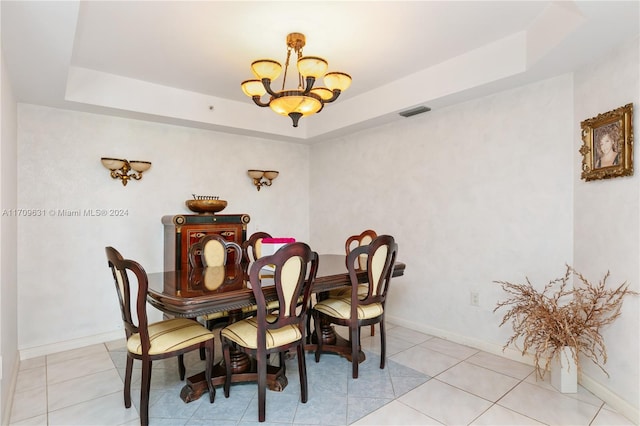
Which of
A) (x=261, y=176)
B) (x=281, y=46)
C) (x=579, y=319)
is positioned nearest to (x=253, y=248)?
(x=261, y=176)

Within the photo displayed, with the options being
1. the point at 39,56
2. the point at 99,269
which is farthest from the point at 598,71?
the point at 99,269

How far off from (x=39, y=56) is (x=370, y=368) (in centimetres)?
314

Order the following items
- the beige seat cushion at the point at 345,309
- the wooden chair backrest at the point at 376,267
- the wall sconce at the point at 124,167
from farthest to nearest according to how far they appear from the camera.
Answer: the wall sconce at the point at 124,167
the beige seat cushion at the point at 345,309
the wooden chair backrest at the point at 376,267

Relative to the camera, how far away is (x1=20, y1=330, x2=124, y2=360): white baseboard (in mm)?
3190

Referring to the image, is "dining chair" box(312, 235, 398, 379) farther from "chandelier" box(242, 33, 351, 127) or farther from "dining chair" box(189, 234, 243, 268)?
"chandelier" box(242, 33, 351, 127)

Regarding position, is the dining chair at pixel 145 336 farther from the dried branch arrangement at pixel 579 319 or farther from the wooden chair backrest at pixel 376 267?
the dried branch arrangement at pixel 579 319

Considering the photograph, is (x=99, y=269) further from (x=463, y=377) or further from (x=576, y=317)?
(x=576, y=317)

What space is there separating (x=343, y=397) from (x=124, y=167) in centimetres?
299

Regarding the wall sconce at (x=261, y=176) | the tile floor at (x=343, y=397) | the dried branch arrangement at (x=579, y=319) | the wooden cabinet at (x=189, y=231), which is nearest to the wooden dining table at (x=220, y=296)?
the tile floor at (x=343, y=397)

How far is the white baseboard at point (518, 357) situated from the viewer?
214 cm

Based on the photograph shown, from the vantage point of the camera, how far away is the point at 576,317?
7.92 ft

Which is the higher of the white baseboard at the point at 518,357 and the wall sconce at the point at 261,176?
the wall sconce at the point at 261,176

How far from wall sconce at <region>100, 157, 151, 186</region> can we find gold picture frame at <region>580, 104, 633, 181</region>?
3.84 m

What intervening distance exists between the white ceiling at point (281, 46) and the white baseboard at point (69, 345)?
2178 millimetres
